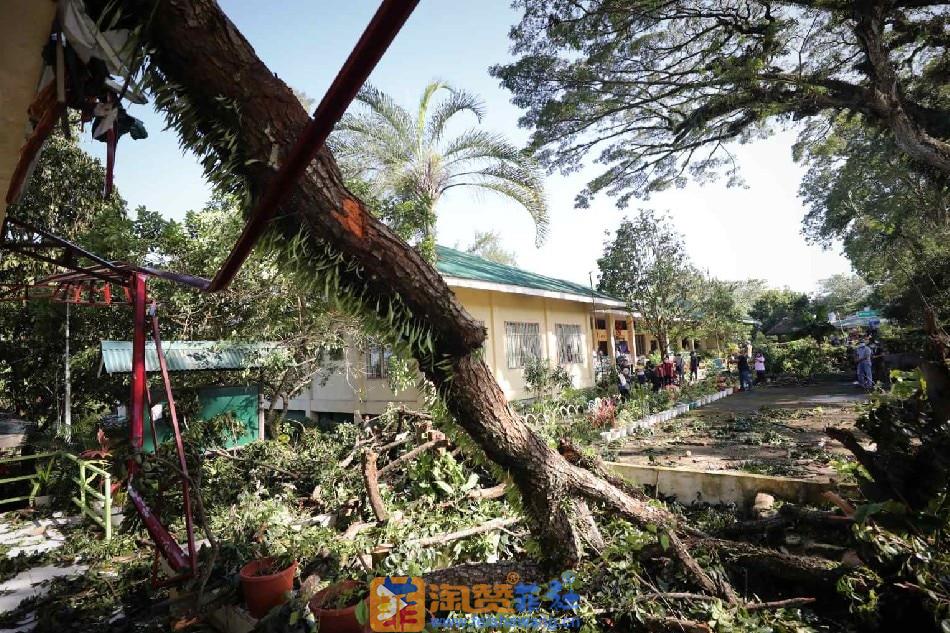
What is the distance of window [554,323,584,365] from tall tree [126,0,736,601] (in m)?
12.5

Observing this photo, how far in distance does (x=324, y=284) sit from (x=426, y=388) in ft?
2.94

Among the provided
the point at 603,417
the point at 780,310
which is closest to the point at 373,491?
the point at 603,417

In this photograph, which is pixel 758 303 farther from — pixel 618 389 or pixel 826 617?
pixel 826 617

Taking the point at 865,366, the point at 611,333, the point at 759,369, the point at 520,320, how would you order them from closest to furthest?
the point at 520,320 → the point at 865,366 → the point at 759,369 → the point at 611,333

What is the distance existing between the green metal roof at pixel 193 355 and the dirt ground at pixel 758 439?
717 cm

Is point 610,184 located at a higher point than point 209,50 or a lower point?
higher

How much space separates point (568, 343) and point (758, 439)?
26.6 ft

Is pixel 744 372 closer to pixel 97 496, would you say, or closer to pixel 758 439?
pixel 758 439

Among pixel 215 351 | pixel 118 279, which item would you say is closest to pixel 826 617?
pixel 118 279

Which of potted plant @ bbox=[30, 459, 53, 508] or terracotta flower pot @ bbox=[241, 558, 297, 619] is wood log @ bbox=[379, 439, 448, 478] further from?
potted plant @ bbox=[30, 459, 53, 508]

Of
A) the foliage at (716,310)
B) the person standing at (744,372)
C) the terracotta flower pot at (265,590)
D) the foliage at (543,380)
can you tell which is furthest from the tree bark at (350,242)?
the foliage at (716,310)

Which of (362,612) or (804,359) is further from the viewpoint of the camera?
(804,359)

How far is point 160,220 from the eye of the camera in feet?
29.4

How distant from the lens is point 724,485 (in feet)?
17.4
